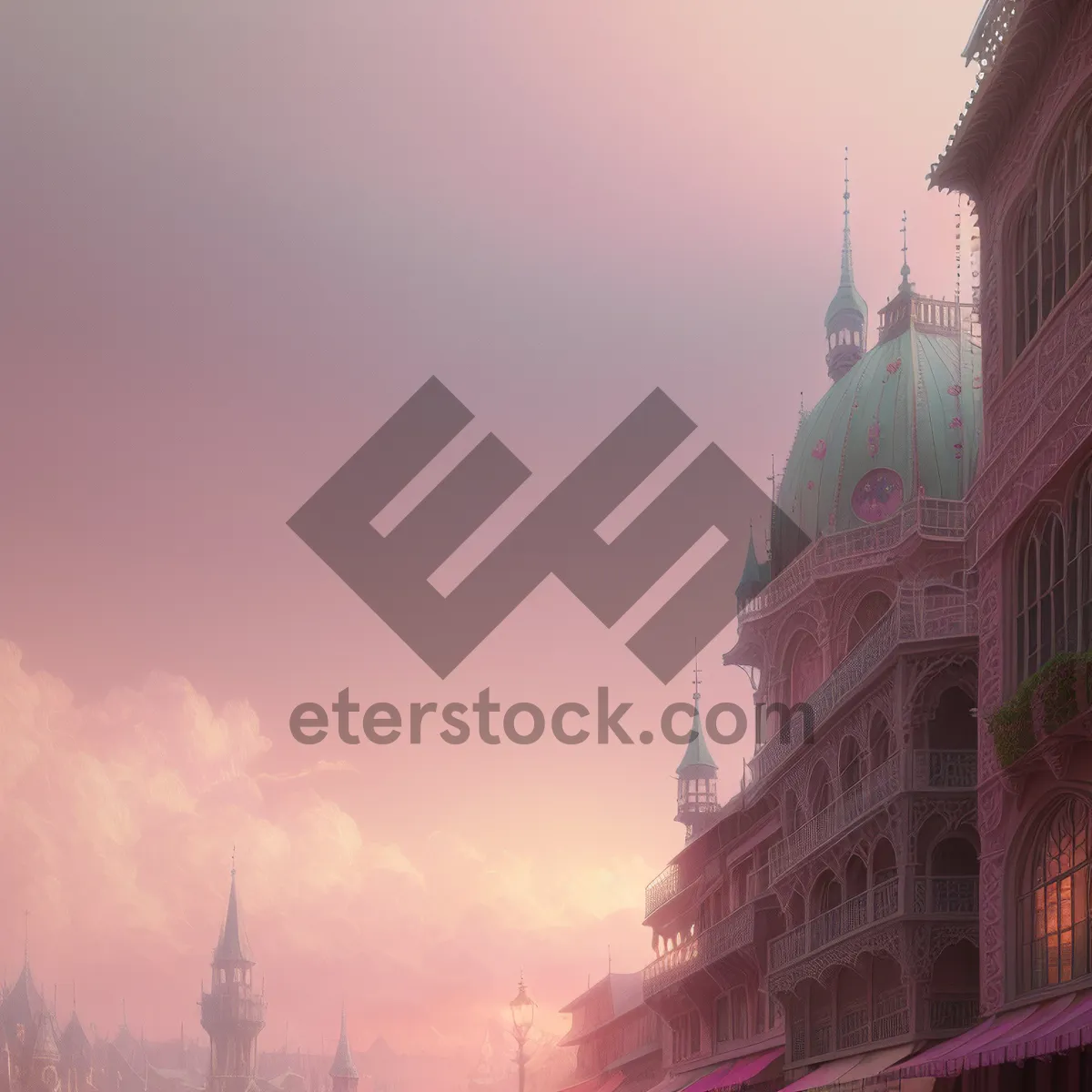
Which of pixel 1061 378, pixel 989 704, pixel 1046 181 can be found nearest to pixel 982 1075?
pixel 989 704

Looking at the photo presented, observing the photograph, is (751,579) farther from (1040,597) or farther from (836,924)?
(1040,597)

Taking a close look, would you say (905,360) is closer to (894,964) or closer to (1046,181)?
(894,964)

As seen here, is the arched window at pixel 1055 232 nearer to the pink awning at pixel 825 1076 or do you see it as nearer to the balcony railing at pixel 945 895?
the balcony railing at pixel 945 895

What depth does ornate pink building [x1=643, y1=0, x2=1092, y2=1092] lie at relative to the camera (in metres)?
26.4

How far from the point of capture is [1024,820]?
27.8 metres

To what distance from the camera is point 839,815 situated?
138 ft

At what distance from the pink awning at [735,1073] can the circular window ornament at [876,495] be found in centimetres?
1707

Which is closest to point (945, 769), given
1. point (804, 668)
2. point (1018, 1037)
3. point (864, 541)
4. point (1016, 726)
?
point (1016, 726)

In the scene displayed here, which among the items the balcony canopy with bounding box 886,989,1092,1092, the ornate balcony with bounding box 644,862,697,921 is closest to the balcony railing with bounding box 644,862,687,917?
the ornate balcony with bounding box 644,862,697,921

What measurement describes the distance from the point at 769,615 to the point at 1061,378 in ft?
109

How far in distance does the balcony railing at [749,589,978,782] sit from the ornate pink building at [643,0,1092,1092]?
0.33ft

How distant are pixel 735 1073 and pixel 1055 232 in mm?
30623

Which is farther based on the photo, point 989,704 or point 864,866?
point 864,866

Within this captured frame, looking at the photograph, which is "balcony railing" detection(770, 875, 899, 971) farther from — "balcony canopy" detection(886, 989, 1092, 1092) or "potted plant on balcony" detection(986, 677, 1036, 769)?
"potted plant on balcony" detection(986, 677, 1036, 769)
